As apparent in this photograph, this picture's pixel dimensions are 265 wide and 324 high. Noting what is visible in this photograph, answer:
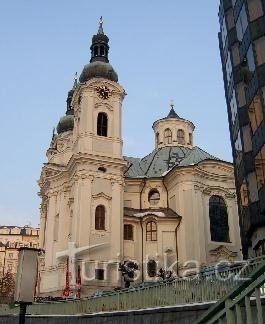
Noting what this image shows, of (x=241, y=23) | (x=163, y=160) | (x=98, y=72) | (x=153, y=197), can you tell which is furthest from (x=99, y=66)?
(x=241, y=23)

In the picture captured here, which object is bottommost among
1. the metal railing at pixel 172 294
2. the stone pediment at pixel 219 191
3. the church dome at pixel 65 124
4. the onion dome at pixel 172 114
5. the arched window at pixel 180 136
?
the metal railing at pixel 172 294

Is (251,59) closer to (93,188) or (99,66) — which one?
(93,188)

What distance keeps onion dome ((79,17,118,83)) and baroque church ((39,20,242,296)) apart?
0.12m

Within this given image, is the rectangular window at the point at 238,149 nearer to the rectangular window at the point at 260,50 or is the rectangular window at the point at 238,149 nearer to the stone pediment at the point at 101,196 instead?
the rectangular window at the point at 260,50

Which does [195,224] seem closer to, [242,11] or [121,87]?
[121,87]

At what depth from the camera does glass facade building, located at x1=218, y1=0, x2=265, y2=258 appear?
2490cm

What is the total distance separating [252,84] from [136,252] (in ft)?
89.6

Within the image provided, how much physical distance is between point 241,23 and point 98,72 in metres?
26.5

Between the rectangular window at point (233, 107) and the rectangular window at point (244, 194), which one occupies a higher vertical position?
the rectangular window at point (233, 107)

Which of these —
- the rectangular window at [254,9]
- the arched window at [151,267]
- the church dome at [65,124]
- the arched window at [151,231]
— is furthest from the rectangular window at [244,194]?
the church dome at [65,124]

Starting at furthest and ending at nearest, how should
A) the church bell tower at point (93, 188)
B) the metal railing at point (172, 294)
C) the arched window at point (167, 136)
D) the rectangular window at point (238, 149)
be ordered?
the arched window at point (167, 136)
the church bell tower at point (93, 188)
the rectangular window at point (238, 149)
the metal railing at point (172, 294)

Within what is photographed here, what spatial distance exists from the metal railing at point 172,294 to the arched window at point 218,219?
27.9m

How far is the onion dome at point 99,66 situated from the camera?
5281cm

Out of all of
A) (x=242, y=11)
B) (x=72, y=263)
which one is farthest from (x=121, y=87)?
(x=242, y=11)
